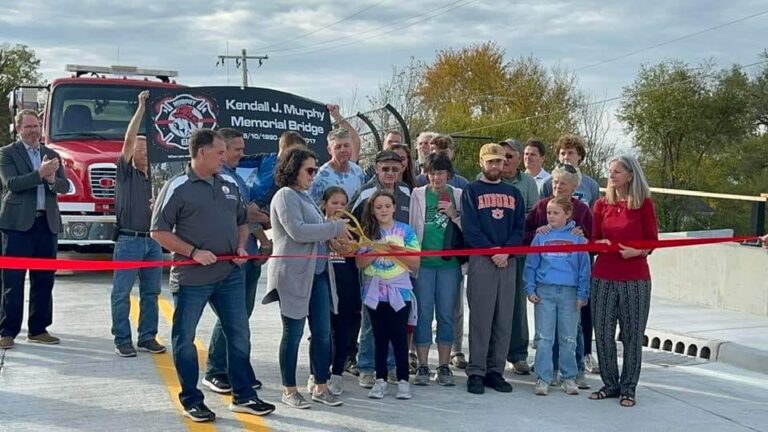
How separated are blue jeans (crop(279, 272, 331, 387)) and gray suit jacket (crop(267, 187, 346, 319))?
0.14 meters

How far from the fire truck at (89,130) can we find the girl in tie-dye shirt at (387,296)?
7.16 metres

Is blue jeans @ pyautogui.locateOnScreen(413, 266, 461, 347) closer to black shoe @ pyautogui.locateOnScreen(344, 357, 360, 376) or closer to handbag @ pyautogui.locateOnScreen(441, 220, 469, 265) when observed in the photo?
handbag @ pyautogui.locateOnScreen(441, 220, 469, 265)

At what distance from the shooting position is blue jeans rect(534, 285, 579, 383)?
6887 mm

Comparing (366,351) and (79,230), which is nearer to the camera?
(366,351)

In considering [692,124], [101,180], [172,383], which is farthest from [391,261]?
[692,124]

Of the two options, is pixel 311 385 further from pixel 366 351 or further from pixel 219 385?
pixel 219 385

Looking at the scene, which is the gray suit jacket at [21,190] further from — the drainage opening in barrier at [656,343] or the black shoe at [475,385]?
the drainage opening in barrier at [656,343]

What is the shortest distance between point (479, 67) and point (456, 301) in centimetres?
4710

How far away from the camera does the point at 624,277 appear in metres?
6.60

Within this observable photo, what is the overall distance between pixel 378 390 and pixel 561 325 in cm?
158

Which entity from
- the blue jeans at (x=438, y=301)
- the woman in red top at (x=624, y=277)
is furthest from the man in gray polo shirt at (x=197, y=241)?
the woman in red top at (x=624, y=277)

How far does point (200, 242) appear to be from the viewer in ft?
18.8

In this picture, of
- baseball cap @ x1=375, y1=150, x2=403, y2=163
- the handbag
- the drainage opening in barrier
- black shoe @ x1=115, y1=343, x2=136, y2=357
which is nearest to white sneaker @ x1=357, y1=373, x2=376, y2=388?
the handbag

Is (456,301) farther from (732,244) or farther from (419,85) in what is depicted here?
(419,85)
